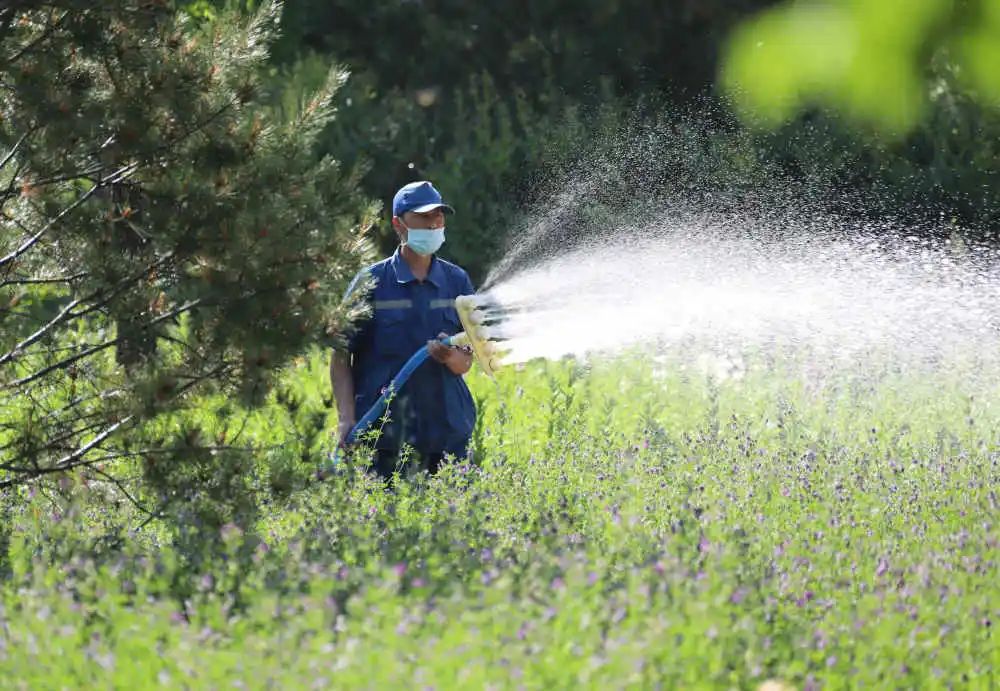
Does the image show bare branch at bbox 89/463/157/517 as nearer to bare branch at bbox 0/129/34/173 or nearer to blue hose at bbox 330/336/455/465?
blue hose at bbox 330/336/455/465

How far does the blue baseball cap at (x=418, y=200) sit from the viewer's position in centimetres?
564

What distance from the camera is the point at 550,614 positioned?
3660 mm

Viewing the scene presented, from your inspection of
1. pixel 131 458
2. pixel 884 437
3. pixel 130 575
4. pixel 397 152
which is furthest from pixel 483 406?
pixel 397 152

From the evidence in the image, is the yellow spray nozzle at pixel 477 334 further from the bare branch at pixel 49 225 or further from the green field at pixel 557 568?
the bare branch at pixel 49 225

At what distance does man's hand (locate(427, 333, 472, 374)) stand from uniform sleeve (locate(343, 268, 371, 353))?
9.2 inches

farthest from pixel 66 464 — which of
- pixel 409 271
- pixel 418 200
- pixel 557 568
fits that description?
pixel 557 568

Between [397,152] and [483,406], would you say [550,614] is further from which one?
[397,152]

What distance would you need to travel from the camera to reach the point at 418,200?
567cm

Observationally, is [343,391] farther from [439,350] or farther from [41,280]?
[41,280]

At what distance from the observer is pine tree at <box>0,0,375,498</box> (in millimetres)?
4840

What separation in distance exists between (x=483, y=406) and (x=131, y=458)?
8.60 feet

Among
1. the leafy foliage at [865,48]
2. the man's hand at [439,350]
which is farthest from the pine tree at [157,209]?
the leafy foliage at [865,48]

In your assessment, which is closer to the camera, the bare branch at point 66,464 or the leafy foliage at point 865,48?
the leafy foliage at point 865,48

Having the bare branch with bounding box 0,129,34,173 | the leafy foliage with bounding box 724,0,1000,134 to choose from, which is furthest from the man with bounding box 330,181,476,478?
the leafy foliage with bounding box 724,0,1000,134
